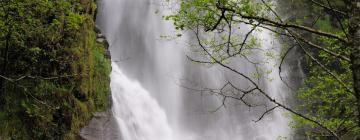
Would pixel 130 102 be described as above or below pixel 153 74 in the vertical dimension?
below

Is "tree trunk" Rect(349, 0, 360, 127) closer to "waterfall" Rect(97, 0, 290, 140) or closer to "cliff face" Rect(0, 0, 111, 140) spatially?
"cliff face" Rect(0, 0, 111, 140)

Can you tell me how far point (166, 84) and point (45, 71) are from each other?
10.3m

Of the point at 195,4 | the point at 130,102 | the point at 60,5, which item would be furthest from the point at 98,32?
the point at 195,4

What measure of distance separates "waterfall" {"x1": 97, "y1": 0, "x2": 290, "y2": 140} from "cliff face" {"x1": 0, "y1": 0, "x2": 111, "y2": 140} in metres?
4.79

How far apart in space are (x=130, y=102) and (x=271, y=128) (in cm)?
724

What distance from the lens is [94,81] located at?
11547mm

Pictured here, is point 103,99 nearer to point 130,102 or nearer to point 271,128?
point 130,102

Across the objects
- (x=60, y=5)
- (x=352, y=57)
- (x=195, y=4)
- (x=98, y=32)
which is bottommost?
(x=352, y=57)

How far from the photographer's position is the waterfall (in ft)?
56.8

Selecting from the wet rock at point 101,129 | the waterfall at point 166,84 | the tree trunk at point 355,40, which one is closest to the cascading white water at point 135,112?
the waterfall at point 166,84

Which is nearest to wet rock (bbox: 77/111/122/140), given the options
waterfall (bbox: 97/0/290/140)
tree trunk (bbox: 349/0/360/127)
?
waterfall (bbox: 97/0/290/140)

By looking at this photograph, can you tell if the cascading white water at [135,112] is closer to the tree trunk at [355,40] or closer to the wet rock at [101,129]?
the wet rock at [101,129]

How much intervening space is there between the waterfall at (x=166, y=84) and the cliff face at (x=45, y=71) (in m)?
4.79

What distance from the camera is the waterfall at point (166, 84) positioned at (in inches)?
682
